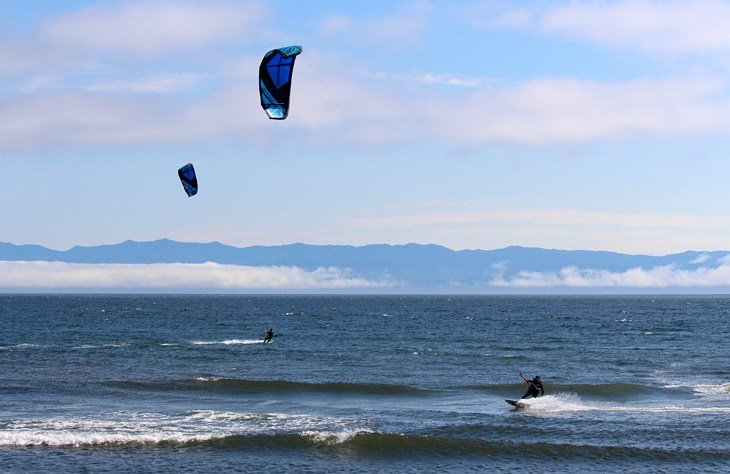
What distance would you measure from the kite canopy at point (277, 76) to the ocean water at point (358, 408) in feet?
39.9

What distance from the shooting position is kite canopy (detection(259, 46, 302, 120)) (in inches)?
1222

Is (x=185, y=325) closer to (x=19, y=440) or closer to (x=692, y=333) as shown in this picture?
(x=692, y=333)

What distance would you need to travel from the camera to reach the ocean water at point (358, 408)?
2534cm

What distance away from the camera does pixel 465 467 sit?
24812 mm

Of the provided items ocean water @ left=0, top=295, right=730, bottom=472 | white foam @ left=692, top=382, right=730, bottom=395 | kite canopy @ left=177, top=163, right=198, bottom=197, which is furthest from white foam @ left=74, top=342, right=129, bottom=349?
white foam @ left=692, top=382, right=730, bottom=395

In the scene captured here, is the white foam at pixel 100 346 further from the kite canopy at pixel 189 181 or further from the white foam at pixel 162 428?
the white foam at pixel 162 428

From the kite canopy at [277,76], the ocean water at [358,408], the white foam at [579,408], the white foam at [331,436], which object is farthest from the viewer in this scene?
the white foam at [579,408]

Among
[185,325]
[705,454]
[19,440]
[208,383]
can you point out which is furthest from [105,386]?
[185,325]

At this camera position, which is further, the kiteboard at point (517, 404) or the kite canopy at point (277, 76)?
the kiteboard at point (517, 404)

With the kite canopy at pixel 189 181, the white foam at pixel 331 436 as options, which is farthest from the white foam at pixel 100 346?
the white foam at pixel 331 436

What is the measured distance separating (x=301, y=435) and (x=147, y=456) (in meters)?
5.44

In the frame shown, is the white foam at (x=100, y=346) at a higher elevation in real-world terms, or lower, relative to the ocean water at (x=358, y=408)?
lower

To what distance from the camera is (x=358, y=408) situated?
3488 centimetres

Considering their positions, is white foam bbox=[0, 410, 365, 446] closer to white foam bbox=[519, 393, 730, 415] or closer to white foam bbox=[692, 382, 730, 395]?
white foam bbox=[519, 393, 730, 415]
